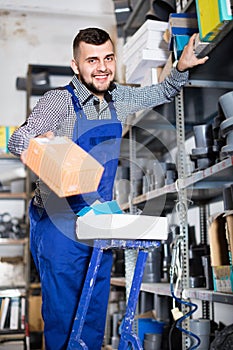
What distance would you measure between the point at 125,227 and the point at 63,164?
269 mm

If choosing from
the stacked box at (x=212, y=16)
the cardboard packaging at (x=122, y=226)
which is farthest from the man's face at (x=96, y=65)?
the cardboard packaging at (x=122, y=226)

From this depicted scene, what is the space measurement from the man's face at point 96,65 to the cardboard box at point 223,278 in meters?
0.84

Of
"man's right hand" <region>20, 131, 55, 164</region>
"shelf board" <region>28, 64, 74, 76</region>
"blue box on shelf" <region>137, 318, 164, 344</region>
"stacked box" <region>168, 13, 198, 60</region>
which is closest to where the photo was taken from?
"man's right hand" <region>20, 131, 55, 164</region>

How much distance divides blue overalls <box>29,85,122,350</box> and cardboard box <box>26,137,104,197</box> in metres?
0.30

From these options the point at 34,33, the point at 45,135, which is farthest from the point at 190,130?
the point at 34,33

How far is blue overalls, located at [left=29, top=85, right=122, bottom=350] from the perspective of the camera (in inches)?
71.6

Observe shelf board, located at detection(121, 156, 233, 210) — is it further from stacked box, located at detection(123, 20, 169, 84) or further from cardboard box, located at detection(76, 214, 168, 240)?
stacked box, located at detection(123, 20, 169, 84)

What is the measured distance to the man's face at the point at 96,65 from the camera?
1.94 metres

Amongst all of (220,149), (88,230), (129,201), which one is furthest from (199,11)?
(129,201)

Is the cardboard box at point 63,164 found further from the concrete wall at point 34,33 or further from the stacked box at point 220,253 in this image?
the concrete wall at point 34,33

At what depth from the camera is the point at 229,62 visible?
2.20m

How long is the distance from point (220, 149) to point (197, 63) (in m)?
0.36

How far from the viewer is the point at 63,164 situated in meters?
1.47

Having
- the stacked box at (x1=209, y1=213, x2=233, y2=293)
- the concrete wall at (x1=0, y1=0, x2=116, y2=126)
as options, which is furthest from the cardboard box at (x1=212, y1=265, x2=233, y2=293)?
the concrete wall at (x1=0, y1=0, x2=116, y2=126)
